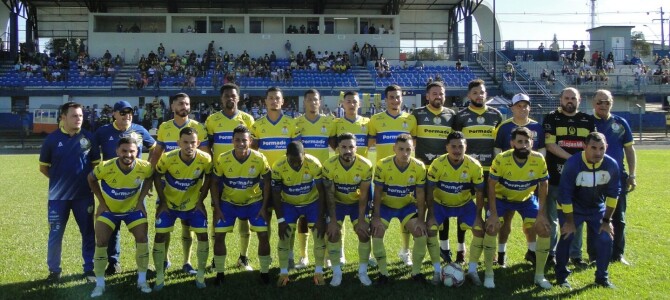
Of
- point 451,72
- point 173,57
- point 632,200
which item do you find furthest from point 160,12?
point 632,200

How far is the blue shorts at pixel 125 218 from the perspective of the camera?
20.3 feet

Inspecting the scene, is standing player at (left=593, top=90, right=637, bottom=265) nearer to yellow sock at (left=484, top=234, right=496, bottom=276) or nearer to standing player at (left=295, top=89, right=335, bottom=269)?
yellow sock at (left=484, top=234, right=496, bottom=276)

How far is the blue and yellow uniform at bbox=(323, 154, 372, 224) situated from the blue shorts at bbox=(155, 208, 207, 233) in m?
1.54

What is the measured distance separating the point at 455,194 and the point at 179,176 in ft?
10.7

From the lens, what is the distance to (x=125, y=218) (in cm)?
629

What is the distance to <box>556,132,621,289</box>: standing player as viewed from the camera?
6078 millimetres

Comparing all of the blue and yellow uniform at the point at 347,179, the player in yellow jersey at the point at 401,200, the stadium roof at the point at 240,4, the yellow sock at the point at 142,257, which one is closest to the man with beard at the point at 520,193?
the player in yellow jersey at the point at 401,200

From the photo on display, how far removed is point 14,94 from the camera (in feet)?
114

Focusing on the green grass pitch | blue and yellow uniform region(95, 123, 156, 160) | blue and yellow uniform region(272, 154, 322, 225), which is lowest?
the green grass pitch

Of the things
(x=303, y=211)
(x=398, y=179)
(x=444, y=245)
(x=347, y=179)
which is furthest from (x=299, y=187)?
(x=444, y=245)

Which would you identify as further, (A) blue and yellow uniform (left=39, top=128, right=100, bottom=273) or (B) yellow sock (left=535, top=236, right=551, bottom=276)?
(A) blue and yellow uniform (left=39, top=128, right=100, bottom=273)

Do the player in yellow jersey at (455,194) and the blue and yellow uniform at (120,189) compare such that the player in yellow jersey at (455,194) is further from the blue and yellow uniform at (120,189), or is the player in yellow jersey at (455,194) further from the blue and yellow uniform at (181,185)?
the blue and yellow uniform at (120,189)

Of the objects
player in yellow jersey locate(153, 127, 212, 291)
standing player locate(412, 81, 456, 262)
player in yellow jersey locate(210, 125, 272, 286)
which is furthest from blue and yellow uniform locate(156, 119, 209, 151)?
standing player locate(412, 81, 456, 262)

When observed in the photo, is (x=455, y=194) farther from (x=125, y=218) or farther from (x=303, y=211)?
(x=125, y=218)
